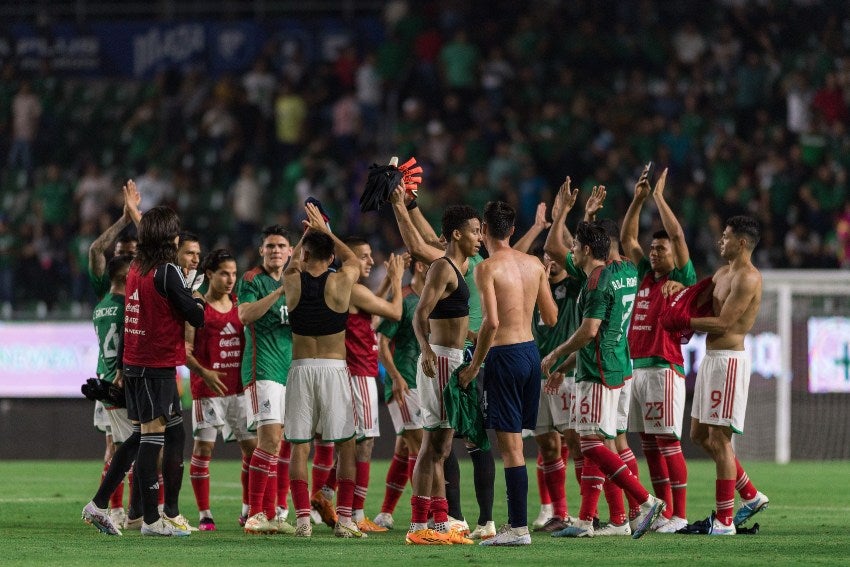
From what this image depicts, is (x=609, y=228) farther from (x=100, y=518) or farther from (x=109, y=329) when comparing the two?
(x=100, y=518)

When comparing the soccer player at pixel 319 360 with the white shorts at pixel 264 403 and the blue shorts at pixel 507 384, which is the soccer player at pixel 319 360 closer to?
the white shorts at pixel 264 403

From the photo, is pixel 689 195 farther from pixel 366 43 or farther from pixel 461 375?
pixel 461 375

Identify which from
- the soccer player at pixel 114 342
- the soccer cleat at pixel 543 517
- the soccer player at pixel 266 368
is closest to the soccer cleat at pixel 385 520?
the soccer player at pixel 266 368

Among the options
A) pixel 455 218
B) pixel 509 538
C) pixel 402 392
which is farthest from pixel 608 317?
pixel 402 392

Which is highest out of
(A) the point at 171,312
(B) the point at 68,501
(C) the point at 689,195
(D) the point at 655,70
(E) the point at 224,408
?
(D) the point at 655,70

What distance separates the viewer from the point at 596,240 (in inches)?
411

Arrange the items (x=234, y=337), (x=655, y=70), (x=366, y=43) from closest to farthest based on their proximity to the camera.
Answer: (x=234, y=337)
(x=655, y=70)
(x=366, y=43)

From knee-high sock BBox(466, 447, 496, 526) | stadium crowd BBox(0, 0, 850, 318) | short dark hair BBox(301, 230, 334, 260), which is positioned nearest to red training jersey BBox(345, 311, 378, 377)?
short dark hair BBox(301, 230, 334, 260)

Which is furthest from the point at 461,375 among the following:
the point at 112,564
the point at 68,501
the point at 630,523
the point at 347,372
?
the point at 68,501

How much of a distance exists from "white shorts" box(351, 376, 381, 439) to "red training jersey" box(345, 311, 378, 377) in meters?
0.07

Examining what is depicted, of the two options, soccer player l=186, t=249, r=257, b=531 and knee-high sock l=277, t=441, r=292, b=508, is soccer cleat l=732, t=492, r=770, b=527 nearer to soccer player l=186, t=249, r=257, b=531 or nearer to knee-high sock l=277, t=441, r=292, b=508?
knee-high sock l=277, t=441, r=292, b=508

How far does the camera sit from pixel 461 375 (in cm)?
973

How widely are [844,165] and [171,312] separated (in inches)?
576

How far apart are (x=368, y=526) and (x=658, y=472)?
2.32 meters
